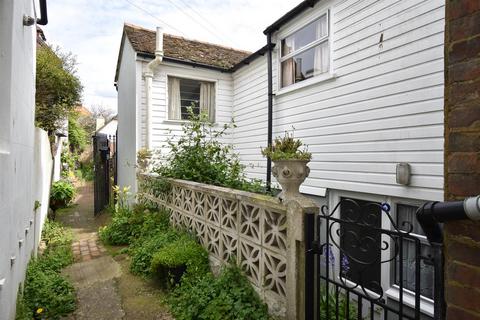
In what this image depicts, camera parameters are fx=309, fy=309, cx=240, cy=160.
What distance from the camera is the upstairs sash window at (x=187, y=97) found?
8.92m

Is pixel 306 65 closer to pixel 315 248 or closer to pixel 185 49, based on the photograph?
pixel 185 49

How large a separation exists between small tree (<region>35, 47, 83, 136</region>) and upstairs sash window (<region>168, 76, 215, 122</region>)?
2890 millimetres

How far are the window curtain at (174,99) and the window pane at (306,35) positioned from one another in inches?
131

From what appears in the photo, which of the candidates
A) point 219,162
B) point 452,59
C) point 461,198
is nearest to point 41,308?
point 219,162

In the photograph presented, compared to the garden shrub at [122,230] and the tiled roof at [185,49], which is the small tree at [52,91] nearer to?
the tiled roof at [185,49]

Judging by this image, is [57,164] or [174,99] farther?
[57,164]

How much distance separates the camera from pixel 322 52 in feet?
20.7

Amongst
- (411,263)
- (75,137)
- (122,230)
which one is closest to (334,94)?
(411,263)

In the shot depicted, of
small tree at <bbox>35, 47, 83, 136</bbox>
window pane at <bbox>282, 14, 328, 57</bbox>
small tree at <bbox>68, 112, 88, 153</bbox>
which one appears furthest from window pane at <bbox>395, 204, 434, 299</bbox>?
small tree at <bbox>68, 112, 88, 153</bbox>

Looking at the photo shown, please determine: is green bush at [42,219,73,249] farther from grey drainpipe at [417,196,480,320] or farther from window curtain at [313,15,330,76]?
grey drainpipe at [417,196,480,320]

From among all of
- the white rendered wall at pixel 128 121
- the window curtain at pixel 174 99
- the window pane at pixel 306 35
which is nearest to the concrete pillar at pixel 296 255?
the window pane at pixel 306 35

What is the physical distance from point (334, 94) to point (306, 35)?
170cm

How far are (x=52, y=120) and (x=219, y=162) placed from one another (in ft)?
20.8

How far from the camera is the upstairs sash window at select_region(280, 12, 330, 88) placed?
623 cm
